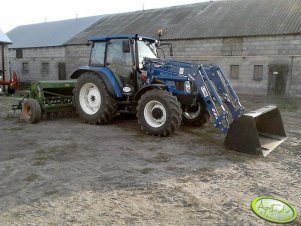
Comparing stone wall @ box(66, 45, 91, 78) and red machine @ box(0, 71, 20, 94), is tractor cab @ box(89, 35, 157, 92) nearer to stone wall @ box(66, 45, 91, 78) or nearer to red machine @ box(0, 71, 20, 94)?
red machine @ box(0, 71, 20, 94)

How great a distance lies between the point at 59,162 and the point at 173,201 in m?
2.10

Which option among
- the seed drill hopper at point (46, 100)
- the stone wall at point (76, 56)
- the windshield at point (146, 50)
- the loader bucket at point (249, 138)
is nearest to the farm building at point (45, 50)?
the stone wall at point (76, 56)

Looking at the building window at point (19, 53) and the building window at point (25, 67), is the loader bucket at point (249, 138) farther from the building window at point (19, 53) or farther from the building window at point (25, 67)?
the building window at point (19, 53)

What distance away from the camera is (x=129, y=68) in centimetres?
724

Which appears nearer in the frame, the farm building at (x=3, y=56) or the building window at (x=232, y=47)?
the building window at (x=232, y=47)

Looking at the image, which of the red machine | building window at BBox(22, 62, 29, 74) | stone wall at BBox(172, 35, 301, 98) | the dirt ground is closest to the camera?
the dirt ground

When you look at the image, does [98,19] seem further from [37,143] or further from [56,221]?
[56,221]

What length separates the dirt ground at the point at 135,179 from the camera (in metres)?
3.24

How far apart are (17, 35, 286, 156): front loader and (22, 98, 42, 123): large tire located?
0.92 metres

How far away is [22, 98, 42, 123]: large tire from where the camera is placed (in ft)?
25.3

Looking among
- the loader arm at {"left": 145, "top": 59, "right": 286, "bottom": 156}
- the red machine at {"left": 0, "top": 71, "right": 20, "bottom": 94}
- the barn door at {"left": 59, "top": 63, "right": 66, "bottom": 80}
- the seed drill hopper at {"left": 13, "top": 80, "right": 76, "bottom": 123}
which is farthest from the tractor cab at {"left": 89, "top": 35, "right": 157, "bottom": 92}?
the barn door at {"left": 59, "top": 63, "right": 66, "bottom": 80}

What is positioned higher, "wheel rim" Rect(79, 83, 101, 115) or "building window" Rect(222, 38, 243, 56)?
"building window" Rect(222, 38, 243, 56)

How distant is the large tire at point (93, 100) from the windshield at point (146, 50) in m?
1.07

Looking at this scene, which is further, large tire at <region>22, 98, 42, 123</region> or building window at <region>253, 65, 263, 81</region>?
building window at <region>253, 65, 263, 81</region>
